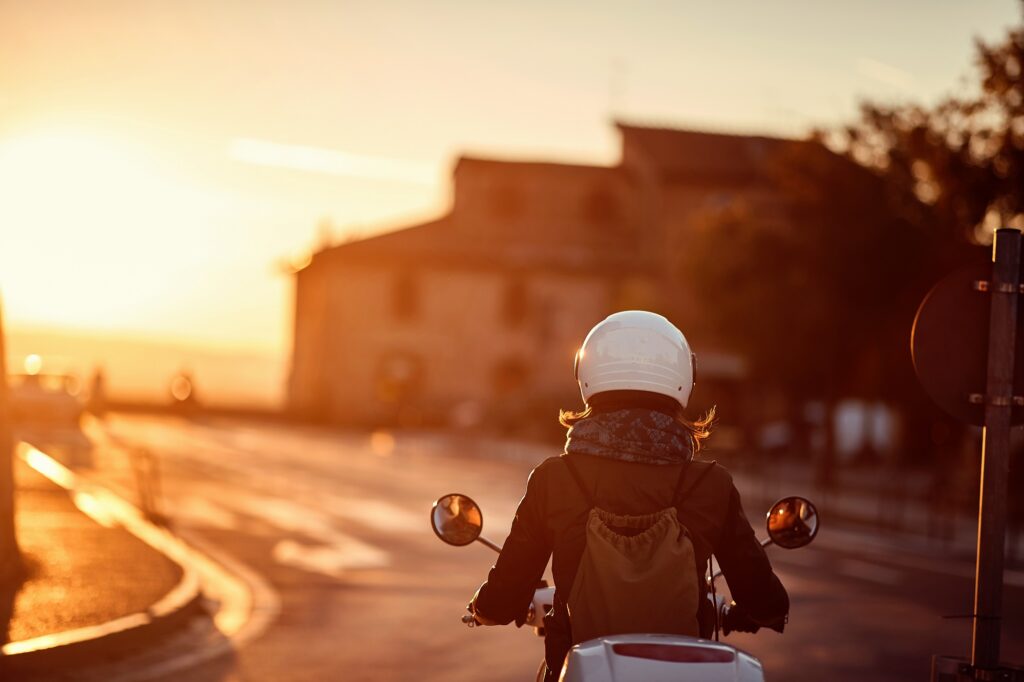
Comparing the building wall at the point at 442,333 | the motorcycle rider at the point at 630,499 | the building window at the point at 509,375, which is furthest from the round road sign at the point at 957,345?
the building window at the point at 509,375

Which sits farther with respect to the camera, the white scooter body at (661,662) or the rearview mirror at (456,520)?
the rearview mirror at (456,520)

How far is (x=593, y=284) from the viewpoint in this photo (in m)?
62.5

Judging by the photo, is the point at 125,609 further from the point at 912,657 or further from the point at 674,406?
the point at 674,406

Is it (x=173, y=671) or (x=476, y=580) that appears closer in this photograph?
(x=173, y=671)

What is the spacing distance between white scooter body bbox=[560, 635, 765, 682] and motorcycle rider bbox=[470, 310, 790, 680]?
1.51 ft

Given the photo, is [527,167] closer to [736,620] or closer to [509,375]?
[509,375]

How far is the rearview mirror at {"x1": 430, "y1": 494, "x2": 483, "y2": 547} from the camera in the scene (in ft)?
14.5

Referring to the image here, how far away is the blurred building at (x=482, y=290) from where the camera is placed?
60.7 meters

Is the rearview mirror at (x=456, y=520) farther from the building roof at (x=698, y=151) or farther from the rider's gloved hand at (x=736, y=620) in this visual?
the building roof at (x=698, y=151)

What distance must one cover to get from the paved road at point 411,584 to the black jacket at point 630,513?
5.06m

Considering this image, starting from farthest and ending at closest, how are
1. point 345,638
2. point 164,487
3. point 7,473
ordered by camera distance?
point 164,487, point 7,473, point 345,638

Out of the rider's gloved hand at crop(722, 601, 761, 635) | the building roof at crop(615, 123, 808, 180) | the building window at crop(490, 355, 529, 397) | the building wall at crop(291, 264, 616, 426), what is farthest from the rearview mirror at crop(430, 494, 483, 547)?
the building window at crop(490, 355, 529, 397)

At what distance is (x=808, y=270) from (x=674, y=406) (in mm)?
28505

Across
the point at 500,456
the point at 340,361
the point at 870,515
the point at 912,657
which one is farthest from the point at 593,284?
the point at 912,657
